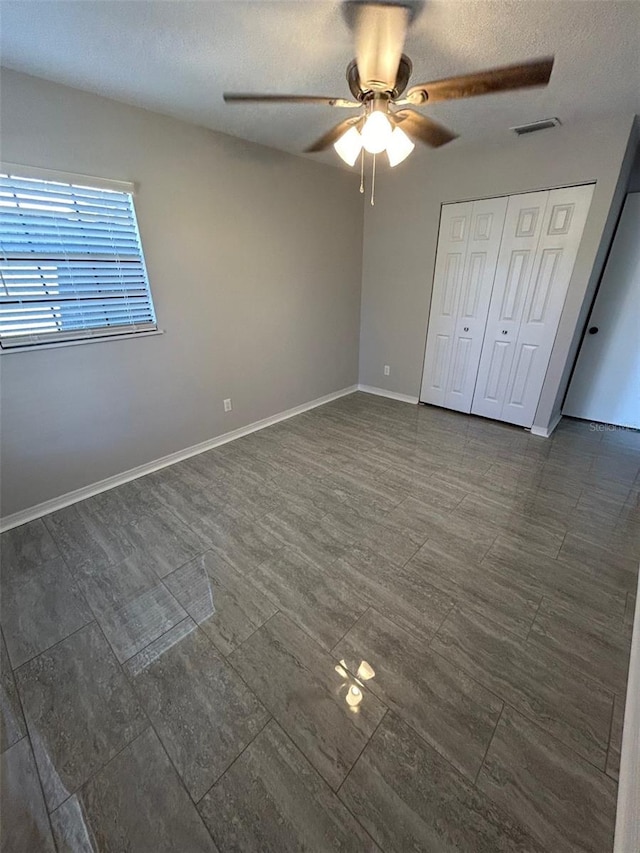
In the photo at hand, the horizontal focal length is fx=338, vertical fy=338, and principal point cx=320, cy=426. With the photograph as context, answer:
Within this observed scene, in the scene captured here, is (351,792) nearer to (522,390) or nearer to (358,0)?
(358,0)

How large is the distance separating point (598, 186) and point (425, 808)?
370 cm

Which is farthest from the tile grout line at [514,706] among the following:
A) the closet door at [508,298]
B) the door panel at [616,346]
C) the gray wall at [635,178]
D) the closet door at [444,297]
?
the gray wall at [635,178]

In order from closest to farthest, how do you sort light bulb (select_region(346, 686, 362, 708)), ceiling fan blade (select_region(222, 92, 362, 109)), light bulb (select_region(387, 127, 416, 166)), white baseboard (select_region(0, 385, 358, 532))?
light bulb (select_region(346, 686, 362, 708)) → ceiling fan blade (select_region(222, 92, 362, 109)) → light bulb (select_region(387, 127, 416, 166)) → white baseboard (select_region(0, 385, 358, 532))

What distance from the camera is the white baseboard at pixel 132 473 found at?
2.17 m

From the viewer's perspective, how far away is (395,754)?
1.11 m

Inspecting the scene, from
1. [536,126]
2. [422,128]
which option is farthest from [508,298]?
[422,128]

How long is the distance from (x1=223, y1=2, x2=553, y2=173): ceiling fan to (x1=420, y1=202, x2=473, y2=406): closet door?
1753mm

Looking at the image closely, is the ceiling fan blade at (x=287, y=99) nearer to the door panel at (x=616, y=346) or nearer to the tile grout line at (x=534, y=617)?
the tile grout line at (x=534, y=617)

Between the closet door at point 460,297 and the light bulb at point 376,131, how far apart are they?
205 centimetres

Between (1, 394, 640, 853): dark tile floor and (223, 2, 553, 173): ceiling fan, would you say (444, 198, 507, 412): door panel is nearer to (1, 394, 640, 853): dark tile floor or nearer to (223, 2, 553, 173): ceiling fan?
(1, 394, 640, 853): dark tile floor

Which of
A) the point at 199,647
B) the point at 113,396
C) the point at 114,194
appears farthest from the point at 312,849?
the point at 114,194

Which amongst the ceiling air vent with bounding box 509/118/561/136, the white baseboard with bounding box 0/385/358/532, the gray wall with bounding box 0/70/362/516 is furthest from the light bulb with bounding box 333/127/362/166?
the white baseboard with bounding box 0/385/358/532

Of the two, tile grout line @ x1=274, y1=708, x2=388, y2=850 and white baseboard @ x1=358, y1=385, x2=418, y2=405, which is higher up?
white baseboard @ x1=358, y1=385, x2=418, y2=405

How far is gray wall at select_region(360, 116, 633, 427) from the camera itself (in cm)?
249
